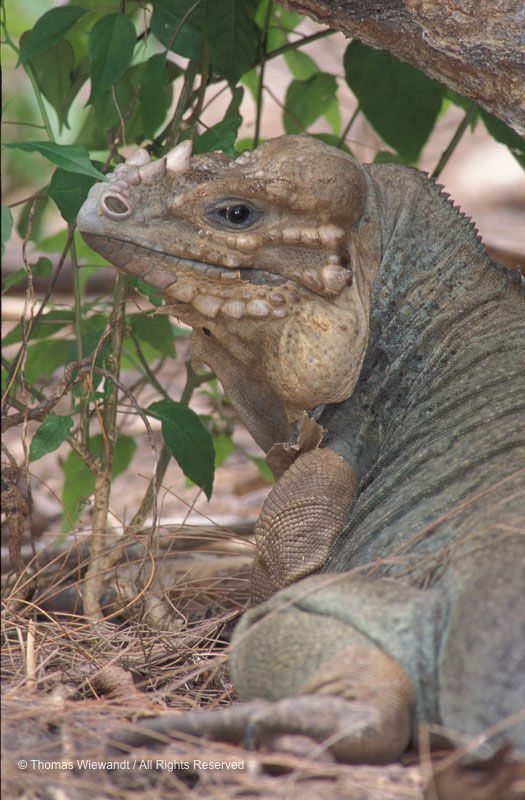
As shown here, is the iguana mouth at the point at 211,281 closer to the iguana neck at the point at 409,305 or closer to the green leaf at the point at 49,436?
the iguana neck at the point at 409,305

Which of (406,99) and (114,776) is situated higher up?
(406,99)

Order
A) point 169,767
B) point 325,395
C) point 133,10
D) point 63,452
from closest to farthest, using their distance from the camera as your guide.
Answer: point 169,767 < point 325,395 < point 133,10 < point 63,452

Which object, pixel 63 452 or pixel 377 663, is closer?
pixel 377 663

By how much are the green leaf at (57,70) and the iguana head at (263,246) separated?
1360 millimetres

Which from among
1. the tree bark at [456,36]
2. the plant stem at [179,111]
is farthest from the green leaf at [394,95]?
the tree bark at [456,36]

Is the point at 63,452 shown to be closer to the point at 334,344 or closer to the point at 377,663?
the point at 334,344

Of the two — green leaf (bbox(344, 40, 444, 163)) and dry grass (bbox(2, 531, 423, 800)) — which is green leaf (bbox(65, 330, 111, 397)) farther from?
green leaf (bbox(344, 40, 444, 163))

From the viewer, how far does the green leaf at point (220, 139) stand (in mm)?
3992

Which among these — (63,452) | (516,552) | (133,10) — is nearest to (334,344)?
(516,552)

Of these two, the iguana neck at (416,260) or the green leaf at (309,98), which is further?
the green leaf at (309,98)

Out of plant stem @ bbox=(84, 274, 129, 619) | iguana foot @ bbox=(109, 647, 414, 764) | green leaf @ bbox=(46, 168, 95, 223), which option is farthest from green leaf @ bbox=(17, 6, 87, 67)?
iguana foot @ bbox=(109, 647, 414, 764)

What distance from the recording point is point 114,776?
2.40 m

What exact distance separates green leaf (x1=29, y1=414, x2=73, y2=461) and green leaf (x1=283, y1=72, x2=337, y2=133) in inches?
103

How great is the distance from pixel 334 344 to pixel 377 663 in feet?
4.53
